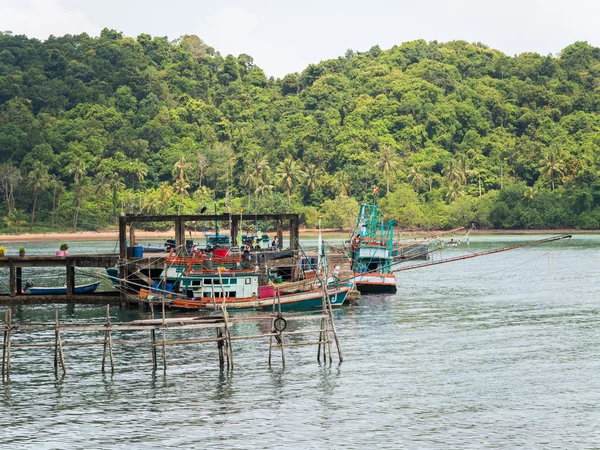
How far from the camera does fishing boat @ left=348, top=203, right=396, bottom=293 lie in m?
74.4

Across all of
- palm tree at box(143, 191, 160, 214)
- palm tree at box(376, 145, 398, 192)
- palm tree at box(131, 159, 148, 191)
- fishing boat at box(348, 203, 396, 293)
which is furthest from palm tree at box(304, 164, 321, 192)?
fishing boat at box(348, 203, 396, 293)

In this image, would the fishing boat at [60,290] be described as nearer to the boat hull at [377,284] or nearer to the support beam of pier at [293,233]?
the support beam of pier at [293,233]

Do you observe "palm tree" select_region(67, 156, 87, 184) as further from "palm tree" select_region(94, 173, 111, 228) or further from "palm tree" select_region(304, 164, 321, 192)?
"palm tree" select_region(304, 164, 321, 192)

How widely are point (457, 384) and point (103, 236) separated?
446 feet

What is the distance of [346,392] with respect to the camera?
3662cm

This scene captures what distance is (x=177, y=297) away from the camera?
59.5 m

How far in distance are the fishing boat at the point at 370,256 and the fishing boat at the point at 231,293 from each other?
1349cm

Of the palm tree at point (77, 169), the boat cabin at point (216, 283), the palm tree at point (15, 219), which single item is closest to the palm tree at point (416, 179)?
the palm tree at point (77, 169)

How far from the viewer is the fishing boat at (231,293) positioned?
58.8m

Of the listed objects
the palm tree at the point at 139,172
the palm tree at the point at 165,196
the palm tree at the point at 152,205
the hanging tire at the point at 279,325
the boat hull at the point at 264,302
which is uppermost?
the palm tree at the point at 139,172

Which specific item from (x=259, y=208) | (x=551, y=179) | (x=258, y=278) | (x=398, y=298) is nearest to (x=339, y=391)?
(x=258, y=278)

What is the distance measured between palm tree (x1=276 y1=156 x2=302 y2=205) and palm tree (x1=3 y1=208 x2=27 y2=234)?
51959mm

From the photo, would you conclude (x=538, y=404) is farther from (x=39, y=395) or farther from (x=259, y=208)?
(x=259, y=208)

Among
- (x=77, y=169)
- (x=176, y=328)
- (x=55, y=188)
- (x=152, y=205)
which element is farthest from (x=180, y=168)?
(x=176, y=328)
